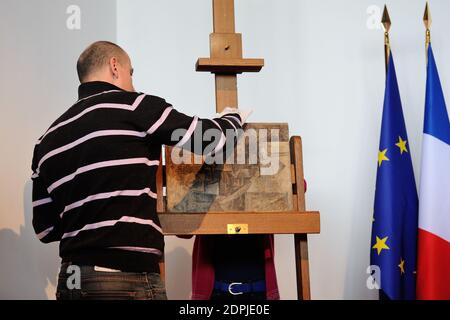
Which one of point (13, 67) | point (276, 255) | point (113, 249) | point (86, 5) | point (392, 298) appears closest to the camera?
point (113, 249)

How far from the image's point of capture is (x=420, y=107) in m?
4.04

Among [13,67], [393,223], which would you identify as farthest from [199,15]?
[393,223]

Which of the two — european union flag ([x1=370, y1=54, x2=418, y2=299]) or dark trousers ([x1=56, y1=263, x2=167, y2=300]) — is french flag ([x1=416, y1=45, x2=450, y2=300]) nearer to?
european union flag ([x1=370, y1=54, x2=418, y2=299])

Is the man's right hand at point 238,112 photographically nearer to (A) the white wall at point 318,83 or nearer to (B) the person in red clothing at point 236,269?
(B) the person in red clothing at point 236,269

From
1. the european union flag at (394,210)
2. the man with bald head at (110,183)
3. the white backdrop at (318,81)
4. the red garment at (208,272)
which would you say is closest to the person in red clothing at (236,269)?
the red garment at (208,272)

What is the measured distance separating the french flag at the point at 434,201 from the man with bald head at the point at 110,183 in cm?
151

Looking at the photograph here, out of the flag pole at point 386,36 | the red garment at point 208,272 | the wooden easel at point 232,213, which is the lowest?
the red garment at point 208,272

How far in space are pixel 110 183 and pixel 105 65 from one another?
429 millimetres

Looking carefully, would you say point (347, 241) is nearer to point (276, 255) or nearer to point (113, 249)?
point (276, 255)

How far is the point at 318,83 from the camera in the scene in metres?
4.02

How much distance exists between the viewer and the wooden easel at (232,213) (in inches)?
96.3

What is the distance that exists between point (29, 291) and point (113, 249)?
1.17 metres

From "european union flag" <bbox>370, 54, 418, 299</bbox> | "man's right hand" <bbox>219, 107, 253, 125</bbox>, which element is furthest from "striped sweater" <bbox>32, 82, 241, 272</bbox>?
"european union flag" <bbox>370, 54, 418, 299</bbox>
